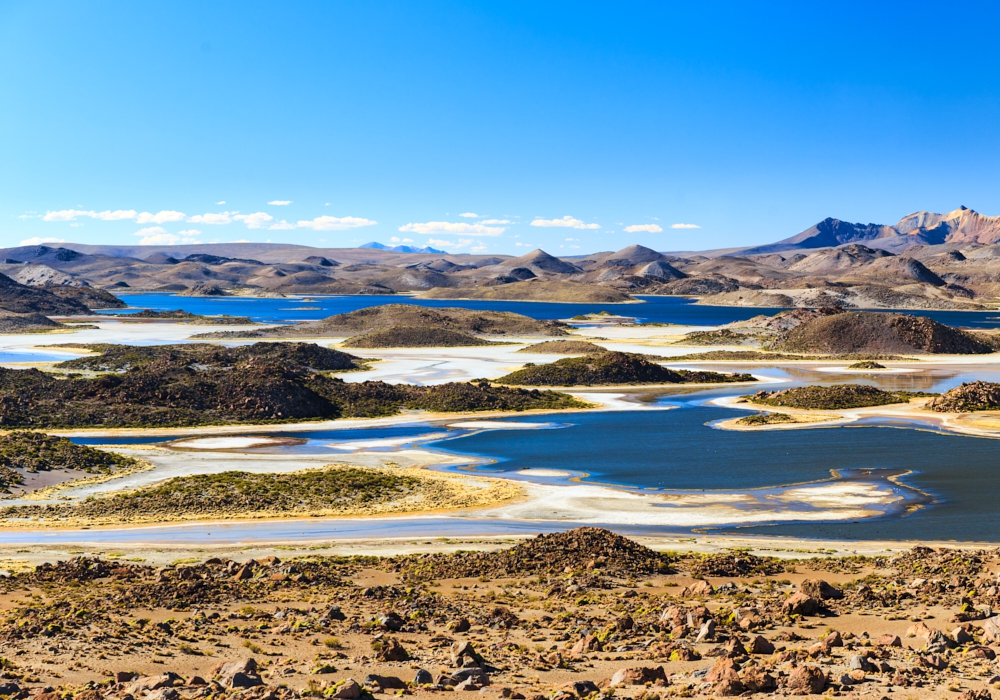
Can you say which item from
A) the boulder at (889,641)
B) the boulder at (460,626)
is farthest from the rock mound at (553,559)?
the boulder at (889,641)

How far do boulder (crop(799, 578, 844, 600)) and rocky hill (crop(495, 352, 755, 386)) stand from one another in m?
73.5

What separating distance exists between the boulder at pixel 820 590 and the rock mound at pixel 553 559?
5997 millimetres

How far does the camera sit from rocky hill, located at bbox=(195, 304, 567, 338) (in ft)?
585

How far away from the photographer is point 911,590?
2733cm

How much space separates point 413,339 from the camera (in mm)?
155125

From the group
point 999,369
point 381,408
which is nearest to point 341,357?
point 381,408

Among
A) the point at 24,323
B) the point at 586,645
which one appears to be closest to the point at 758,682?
the point at 586,645

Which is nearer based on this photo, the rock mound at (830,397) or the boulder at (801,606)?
the boulder at (801,606)

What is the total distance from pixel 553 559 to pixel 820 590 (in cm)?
950

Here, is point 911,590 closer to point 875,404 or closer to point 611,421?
point 611,421

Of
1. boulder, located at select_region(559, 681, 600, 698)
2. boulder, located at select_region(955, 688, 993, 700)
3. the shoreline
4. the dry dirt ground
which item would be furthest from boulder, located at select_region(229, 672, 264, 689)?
the shoreline

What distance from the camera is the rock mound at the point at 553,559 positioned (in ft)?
103

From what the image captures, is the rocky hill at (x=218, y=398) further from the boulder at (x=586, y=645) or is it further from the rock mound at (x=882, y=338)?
the rock mound at (x=882, y=338)

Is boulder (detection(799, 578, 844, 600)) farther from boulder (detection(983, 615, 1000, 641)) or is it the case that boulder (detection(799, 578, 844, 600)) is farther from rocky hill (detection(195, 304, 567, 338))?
rocky hill (detection(195, 304, 567, 338))
